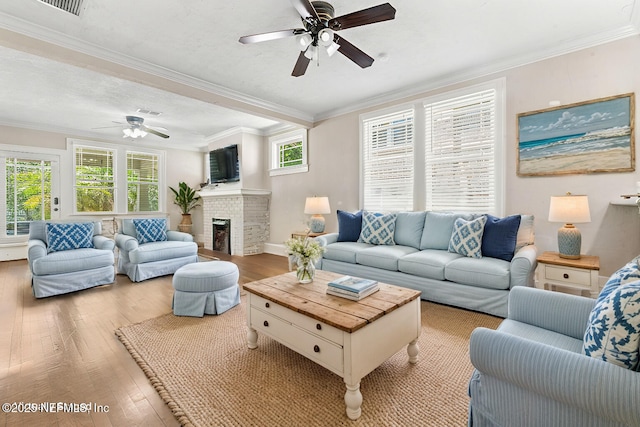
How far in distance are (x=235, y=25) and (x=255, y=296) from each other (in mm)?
2373

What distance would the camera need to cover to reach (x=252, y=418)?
142cm

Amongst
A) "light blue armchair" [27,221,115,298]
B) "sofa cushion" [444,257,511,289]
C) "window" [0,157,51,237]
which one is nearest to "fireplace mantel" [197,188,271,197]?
"light blue armchair" [27,221,115,298]

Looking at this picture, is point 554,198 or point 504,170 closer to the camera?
point 554,198

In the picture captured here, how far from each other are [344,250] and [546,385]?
8.61 feet

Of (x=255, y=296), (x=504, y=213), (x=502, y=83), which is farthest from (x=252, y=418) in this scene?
(x=502, y=83)

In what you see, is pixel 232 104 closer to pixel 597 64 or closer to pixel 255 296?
pixel 255 296

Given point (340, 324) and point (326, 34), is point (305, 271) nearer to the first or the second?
point (340, 324)

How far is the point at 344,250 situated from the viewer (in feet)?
11.6

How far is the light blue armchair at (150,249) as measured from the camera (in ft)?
12.5

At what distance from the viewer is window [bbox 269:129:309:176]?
5430 mm

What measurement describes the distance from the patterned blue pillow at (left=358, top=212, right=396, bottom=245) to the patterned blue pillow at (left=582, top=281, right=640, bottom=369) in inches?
103

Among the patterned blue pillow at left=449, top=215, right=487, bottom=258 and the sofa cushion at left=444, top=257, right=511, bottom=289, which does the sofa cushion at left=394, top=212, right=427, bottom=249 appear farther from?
the sofa cushion at left=444, top=257, right=511, bottom=289

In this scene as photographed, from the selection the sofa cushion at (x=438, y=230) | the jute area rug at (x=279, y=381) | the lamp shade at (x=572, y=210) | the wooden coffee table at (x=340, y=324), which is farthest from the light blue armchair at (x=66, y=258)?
the lamp shade at (x=572, y=210)

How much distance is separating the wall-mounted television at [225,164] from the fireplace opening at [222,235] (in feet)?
3.00
